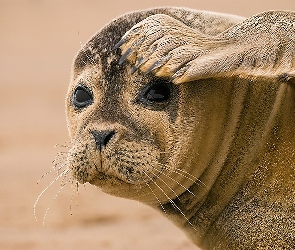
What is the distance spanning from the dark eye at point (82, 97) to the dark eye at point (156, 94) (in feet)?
0.98

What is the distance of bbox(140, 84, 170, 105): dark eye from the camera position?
11.9 feet

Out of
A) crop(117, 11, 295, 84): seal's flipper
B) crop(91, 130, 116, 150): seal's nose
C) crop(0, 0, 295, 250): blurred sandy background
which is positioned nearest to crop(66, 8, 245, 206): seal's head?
crop(91, 130, 116, 150): seal's nose

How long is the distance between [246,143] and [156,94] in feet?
1.60

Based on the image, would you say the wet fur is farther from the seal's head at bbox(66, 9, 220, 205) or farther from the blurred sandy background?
the blurred sandy background

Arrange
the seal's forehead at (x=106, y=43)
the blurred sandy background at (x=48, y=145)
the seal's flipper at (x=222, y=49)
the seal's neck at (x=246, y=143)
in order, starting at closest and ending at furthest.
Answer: the seal's flipper at (x=222, y=49) < the seal's neck at (x=246, y=143) < the seal's forehead at (x=106, y=43) < the blurred sandy background at (x=48, y=145)

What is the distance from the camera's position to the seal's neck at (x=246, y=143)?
3604 millimetres

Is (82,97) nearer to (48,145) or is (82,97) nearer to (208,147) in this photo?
(208,147)

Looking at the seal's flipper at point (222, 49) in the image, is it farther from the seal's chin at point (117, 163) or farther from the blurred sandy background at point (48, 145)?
the blurred sandy background at point (48, 145)

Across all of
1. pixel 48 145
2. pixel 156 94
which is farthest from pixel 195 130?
pixel 48 145

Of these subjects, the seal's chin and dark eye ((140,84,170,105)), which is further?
dark eye ((140,84,170,105))

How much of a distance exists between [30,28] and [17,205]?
1992 centimetres

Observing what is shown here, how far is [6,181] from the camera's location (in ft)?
31.9

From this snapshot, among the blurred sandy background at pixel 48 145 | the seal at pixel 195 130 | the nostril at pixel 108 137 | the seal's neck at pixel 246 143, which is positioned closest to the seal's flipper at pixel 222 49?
the seal at pixel 195 130

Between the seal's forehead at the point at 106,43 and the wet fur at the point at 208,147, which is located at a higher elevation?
the seal's forehead at the point at 106,43
